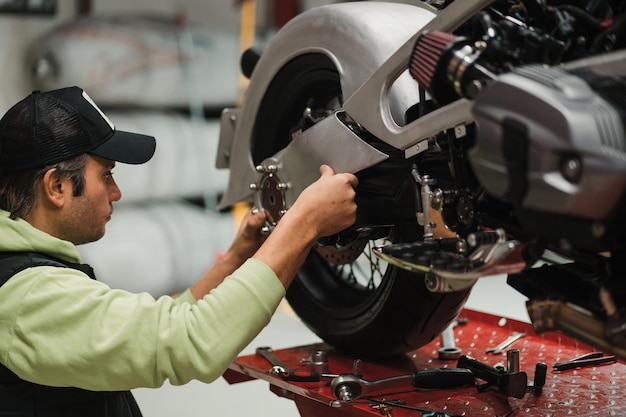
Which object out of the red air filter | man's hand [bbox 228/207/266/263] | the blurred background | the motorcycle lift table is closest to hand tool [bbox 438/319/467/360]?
the motorcycle lift table

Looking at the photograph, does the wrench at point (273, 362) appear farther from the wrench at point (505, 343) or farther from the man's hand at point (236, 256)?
the wrench at point (505, 343)

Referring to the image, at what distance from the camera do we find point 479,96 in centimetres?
113

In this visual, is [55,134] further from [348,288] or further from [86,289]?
[348,288]

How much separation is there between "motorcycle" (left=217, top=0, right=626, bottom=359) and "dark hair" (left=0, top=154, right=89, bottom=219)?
1.42ft

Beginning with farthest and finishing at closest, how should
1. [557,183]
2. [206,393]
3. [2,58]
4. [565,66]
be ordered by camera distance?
[2,58] < [206,393] < [565,66] < [557,183]

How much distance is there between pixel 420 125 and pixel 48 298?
2.05 ft

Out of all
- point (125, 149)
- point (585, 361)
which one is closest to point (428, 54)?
A: point (125, 149)

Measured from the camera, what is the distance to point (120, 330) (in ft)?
4.22

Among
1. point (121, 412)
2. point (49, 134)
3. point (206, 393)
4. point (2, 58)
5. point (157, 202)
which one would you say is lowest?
point (206, 393)

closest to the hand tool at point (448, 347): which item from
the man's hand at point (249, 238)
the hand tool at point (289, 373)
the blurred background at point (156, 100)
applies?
the hand tool at point (289, 373)

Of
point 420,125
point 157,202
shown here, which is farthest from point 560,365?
→ point 157,202

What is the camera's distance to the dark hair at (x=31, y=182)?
145 centimetres

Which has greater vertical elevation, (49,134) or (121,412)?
(49,134)

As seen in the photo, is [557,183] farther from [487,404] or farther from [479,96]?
[487,404]
